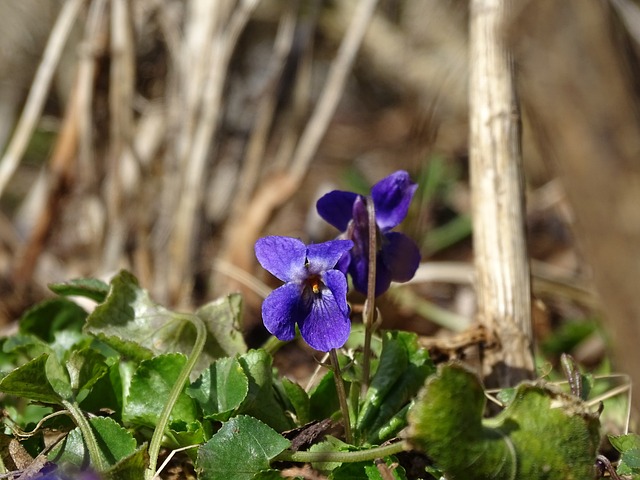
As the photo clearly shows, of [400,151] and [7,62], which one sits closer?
[400,151]

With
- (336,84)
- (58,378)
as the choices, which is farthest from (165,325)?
(336,84)

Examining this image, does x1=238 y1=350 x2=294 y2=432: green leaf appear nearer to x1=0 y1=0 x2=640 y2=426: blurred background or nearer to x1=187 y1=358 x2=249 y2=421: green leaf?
x1=187 y1=358 x2=249 y2=421: green leaf

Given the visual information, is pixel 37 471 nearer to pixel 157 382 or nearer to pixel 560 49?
pixel 157 382

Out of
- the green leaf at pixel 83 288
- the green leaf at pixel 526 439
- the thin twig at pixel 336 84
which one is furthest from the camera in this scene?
the thin twig at pixel 336 84

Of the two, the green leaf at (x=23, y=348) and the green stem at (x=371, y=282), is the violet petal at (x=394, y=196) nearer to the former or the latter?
the green stem at (x=371, y=282)

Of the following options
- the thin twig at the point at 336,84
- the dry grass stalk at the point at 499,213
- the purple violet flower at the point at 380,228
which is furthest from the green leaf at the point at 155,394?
the thin twig at the point at 336,84

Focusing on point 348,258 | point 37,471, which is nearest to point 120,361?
point 37,471
